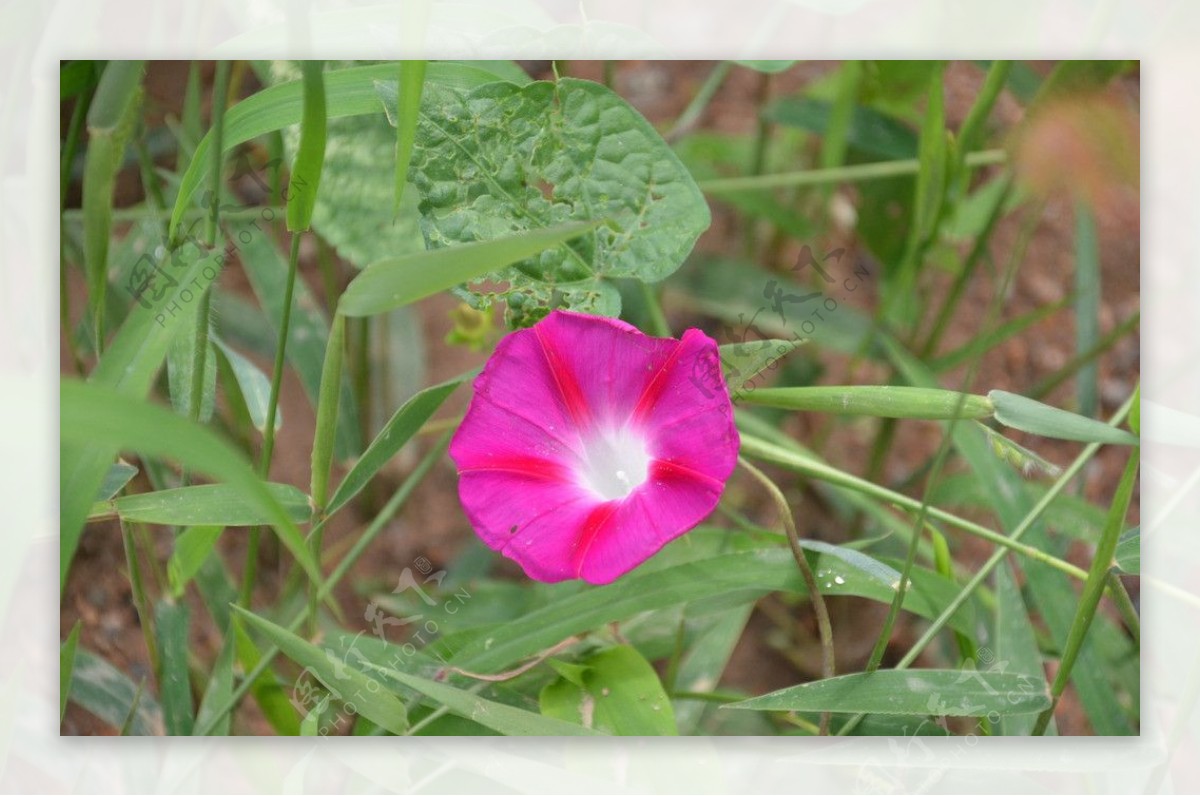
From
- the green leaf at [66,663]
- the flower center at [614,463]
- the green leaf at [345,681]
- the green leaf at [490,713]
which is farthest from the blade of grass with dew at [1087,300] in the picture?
the green leaf at [66,663]

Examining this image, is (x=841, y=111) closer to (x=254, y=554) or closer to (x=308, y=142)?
(x=308, y=142)

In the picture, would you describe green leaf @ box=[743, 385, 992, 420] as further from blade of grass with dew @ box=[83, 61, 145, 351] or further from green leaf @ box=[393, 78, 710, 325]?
blade of grass with dew @ box=[83, 61, 145, 351]

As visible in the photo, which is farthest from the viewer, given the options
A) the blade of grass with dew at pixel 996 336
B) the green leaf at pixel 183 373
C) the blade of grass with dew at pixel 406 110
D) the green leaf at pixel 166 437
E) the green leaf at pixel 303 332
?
the blade of grass with dew at pixel 996 336

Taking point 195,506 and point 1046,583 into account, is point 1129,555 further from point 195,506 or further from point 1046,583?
point 195,506

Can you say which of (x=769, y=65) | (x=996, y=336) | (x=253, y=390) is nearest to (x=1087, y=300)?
(x=996, y=336)

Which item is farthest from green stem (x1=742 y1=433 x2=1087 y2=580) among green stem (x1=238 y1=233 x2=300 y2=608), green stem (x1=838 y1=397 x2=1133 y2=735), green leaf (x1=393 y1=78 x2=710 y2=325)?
green stem (x1=238 y1=233 x2=300 y2=608)

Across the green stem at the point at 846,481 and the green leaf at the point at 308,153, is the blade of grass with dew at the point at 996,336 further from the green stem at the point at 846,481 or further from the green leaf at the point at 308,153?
the green leaf at the point at 308,153
